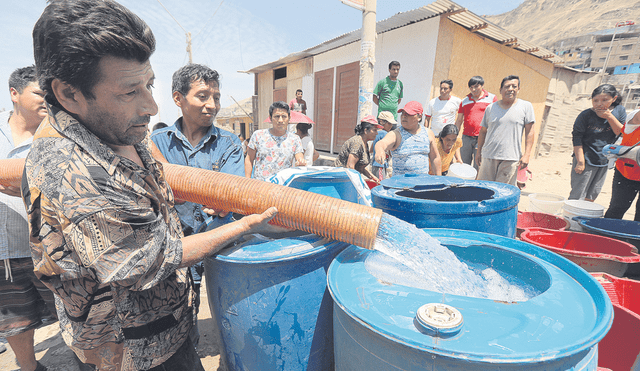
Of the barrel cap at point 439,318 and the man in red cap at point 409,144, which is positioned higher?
the man in red cap at point 409,144

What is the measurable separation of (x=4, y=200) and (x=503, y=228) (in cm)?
289

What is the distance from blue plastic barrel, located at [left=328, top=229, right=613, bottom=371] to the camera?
0.70 m

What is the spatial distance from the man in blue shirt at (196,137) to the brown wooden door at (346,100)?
6679 millimetres

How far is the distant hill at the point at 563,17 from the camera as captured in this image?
A: 42.3 metres

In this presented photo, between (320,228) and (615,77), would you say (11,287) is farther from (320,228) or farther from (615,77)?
(615,77)

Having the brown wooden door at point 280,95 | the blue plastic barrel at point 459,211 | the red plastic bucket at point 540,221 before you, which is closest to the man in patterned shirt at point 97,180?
the blue plastic barrel at point 459,211

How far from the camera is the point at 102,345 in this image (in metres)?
1.12

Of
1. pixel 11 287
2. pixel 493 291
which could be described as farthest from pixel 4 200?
pixel 493 291

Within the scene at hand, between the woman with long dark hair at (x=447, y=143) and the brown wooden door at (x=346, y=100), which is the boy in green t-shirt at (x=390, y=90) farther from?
the brown wooden door at (x=346, y=100)

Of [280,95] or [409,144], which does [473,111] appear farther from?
[280,95]

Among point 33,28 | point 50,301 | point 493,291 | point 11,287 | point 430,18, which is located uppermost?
point 430,18

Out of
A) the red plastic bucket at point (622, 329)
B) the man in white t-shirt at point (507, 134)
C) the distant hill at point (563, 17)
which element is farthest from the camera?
the distant hill at point (563, 17)

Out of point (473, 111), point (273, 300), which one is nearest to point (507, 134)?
point (473, 111)

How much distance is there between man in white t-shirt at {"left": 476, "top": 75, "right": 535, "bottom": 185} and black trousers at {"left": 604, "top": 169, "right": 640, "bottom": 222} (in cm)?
93
